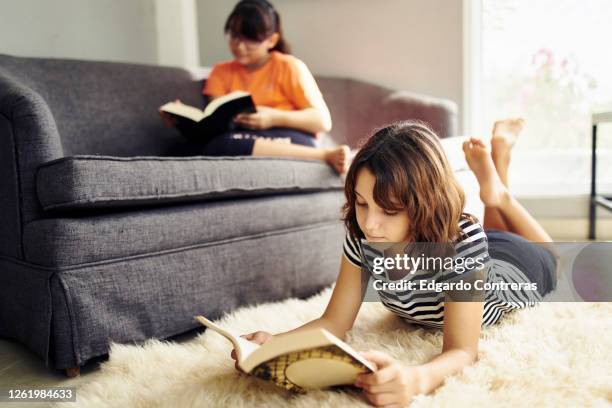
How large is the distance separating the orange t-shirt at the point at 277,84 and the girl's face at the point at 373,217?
3.45ft

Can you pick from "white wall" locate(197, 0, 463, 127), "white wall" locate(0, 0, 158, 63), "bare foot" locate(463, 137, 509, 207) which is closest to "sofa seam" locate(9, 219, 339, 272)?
"bare foot" locate(463, 137, 509, 207)

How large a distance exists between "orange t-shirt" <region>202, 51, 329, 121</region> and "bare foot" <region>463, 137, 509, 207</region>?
2.36 feet

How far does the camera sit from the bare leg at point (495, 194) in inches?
51.3

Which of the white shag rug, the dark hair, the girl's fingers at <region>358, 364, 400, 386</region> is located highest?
the dark hair

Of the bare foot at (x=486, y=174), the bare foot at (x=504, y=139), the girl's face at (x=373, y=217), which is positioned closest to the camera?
the girl's face at (x=373, y=217)

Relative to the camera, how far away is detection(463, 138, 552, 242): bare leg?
4.27 ft

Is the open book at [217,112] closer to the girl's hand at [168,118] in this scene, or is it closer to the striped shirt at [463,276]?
the girl's hand at [168,118]

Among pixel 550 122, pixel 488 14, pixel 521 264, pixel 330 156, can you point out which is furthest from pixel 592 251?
pixel 488 14

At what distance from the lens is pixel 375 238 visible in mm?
889

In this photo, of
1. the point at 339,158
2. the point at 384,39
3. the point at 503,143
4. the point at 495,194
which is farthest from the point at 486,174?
the point at 384,39

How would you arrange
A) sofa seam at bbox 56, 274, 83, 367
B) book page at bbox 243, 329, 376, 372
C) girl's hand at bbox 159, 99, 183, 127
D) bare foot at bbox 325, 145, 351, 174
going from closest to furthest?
book page at bbox 243, 329, 376, 372 < sofa seam at bbox 56, 274, 83, 367 < bare foot at bbox 325, 145, 351, 174 < girl's hand at bbox 159, 99, 183, 127

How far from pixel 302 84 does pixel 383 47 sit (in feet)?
2.80

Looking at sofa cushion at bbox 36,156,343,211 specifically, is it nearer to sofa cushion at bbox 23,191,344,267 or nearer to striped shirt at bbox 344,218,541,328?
sofa cushion at bbox 23,191,344,267

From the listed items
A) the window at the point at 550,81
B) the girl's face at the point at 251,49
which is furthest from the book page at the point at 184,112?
the window at the point at 550,81
